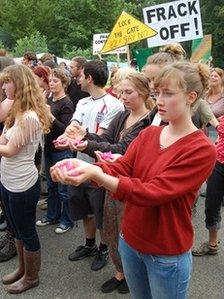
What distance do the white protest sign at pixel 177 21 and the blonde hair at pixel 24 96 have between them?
3.48 m

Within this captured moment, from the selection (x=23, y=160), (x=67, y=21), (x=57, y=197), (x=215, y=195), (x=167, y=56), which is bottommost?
(x=67, y=21)

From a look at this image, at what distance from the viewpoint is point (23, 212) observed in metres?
3.30

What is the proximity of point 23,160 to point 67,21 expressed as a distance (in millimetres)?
29677

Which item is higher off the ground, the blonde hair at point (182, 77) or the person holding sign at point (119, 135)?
the blonde hair at point (182, 77)

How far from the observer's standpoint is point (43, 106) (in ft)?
10.8

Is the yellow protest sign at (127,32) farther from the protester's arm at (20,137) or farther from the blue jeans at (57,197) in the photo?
the protester's arm at (20,137)

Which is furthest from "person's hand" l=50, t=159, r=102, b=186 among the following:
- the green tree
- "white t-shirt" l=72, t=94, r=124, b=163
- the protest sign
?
the green tree

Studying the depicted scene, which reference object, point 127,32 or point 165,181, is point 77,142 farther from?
point 127,32

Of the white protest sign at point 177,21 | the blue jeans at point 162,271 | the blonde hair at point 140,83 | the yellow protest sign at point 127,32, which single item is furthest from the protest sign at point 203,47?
the blue jeans at point 162,271

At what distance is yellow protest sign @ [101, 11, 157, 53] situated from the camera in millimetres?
6465

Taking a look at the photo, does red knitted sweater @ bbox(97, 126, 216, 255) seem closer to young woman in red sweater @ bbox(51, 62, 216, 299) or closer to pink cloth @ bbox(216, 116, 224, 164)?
young woman in red sweater @ bbox(51, 62, 216, 299)

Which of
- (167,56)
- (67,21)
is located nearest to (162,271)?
(167,56)

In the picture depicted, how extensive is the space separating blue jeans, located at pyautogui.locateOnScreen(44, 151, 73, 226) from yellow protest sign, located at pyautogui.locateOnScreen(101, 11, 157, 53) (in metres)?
2.68

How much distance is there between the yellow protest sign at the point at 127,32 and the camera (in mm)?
6465
